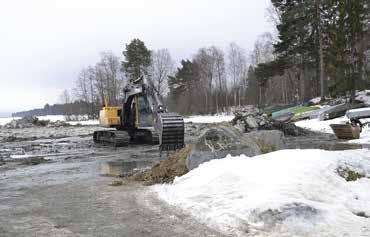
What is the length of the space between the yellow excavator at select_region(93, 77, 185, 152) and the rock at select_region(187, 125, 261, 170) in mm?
9302

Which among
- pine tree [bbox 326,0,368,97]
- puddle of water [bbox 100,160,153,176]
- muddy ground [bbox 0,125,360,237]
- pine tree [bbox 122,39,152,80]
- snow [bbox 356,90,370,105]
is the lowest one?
puddle of water [bbox 100,160,153,176]

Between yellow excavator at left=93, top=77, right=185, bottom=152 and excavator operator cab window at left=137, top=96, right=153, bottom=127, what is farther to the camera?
excavator operator cab window at left=137, top=96, right=153, bottom=127

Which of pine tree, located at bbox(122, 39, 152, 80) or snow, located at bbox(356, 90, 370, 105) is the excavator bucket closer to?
snow, located at bbox(356, 90, 370, 105)

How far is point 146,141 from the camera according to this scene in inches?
1223

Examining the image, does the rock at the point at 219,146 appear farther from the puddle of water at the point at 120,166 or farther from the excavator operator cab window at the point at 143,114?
the excavator operator cab window at the point at 143,114

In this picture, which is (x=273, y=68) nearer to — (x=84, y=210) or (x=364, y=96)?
(x=364, y=96)

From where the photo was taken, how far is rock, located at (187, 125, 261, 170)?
12305 millimetres

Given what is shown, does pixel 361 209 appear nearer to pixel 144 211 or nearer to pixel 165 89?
pixel 144 211

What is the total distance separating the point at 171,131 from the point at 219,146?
31.9 feet

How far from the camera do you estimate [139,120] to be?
1161 inches

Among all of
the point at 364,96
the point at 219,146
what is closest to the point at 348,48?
the point at 364,96

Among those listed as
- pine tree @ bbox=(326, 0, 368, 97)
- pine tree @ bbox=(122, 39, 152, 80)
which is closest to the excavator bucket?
pine tree @ bbox=(326, 0, 368, 97)

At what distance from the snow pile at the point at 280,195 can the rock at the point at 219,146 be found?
86 cm

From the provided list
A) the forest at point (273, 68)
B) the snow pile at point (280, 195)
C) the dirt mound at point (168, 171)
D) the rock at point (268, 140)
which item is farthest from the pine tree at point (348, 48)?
the snow pile at point (280, 195)
